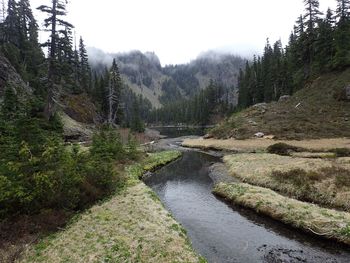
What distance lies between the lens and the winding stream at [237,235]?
16.3m

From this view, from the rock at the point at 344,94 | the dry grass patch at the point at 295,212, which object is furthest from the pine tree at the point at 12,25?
the rock at the point at 344,94

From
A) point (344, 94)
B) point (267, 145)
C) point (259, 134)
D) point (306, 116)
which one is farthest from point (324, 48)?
point (267, 145)

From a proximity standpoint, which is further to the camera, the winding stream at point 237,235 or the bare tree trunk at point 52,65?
the bare tree trunk at point 52,65

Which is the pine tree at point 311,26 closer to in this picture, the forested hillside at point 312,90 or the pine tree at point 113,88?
the forested hillside at point 312,90

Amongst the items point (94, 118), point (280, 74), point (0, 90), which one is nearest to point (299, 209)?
point (0, 90)

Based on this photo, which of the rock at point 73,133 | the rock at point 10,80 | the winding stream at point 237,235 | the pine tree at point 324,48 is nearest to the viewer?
the winding stream at point 237,235

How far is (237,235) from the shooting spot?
1948cm

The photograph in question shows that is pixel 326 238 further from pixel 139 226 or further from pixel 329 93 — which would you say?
pixel 329 93

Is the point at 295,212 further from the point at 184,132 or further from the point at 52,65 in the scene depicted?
the point at 184,132

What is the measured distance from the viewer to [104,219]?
19.7 meters

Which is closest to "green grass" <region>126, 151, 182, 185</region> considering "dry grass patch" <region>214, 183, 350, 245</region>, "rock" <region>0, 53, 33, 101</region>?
"dry grass patch" <region>214, 183, 350, 245</region>

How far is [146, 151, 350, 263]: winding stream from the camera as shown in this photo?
16328 mm

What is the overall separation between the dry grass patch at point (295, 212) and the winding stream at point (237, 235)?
597 mm

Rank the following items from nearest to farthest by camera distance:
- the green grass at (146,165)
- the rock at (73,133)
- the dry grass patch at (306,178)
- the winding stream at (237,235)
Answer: the winding stream at (237,235), the dry grass patch at (306,178), the green grass at (146,165), the rock at (73,133)
